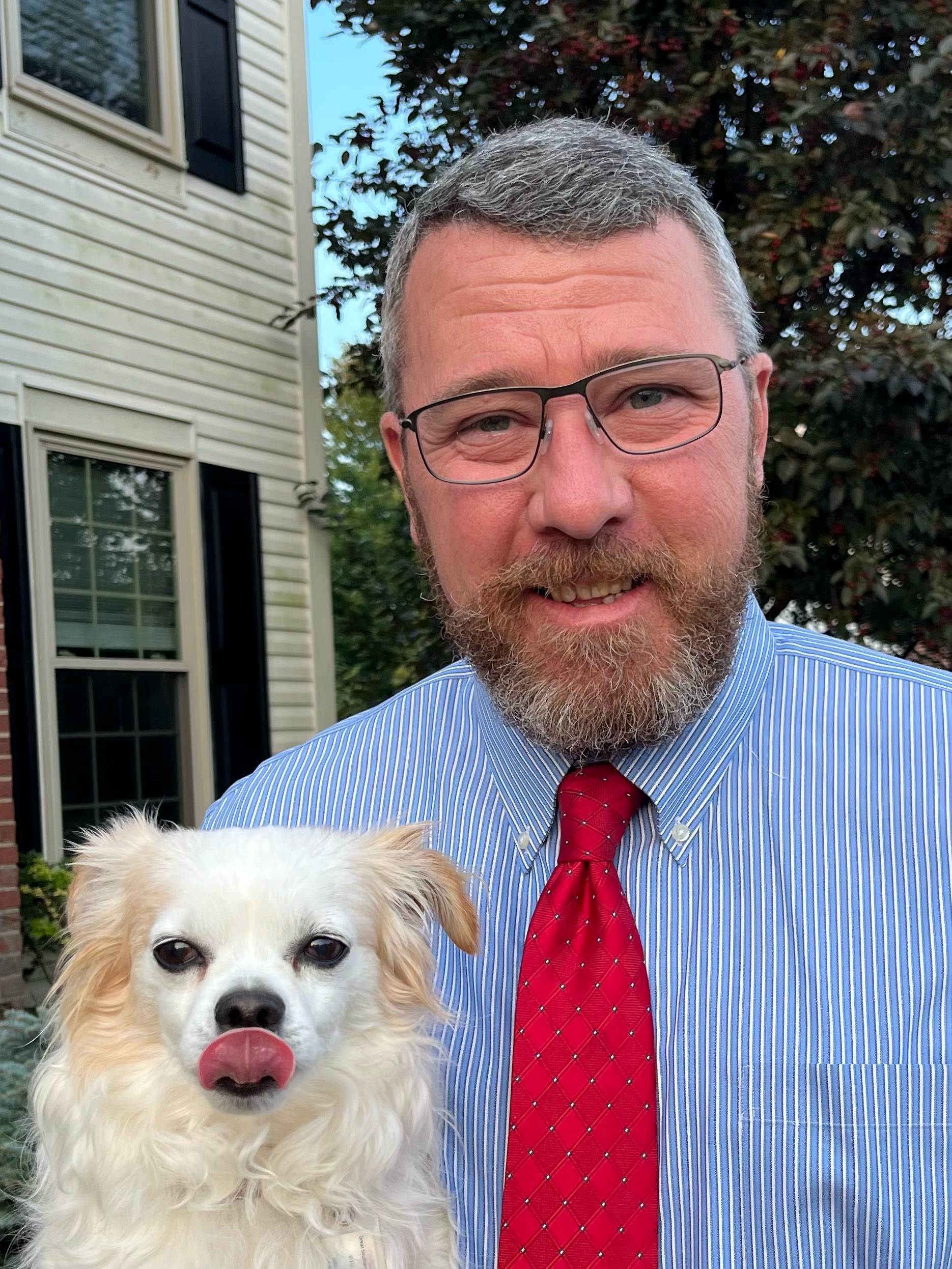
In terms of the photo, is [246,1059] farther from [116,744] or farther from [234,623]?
[234,623]

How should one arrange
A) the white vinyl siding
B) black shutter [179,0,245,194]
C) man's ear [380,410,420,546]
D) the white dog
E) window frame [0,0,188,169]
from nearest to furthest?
the white dog < man's ear [380,410,420,546] < window frame [0,0,188,169] < the white vinyl siding < black shutter [179,0,245,194]

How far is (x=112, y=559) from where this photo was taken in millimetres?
7020

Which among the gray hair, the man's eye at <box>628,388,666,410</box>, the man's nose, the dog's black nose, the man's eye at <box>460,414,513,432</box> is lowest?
the dog's black nose

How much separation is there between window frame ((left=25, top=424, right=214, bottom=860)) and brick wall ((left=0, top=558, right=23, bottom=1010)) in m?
1.19

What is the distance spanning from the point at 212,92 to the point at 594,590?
22.7 feet

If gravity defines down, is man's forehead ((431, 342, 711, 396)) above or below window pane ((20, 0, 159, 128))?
below

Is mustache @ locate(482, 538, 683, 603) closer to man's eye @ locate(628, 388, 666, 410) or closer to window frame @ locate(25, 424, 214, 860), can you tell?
man's eye @ locate(628, 388, 666, 410)

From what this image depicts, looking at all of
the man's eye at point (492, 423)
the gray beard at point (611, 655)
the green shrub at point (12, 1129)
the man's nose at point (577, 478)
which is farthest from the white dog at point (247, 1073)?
the green shrub at point (12, 1129)

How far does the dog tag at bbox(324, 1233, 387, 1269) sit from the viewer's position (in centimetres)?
171

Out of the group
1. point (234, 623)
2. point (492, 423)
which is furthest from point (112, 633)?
point (492, 423)

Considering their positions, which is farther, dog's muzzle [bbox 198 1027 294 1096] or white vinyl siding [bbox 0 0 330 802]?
white vinyl siding [bbox 0 0 330 802]

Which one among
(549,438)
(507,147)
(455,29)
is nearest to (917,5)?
(455,29)

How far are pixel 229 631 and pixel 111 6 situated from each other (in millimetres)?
3614

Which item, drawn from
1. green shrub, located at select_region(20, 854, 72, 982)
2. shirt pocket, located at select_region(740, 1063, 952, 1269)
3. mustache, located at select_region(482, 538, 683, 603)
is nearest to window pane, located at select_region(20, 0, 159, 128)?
green shrub, located at select_region(20, 854, 72, 982)
